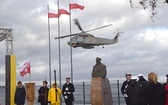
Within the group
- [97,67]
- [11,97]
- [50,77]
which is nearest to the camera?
[97,67]

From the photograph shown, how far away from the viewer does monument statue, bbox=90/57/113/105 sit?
1673cm

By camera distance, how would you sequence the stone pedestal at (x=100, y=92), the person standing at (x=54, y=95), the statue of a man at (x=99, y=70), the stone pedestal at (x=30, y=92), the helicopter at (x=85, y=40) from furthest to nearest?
the helicopter at (x=85, y=40)
the stone pedestal at (x=30, y=92)
the person standing at (x=54, y=95)
the statue of a man at (x=99, y=70)
the stone pedestal at (x=100, y=92)

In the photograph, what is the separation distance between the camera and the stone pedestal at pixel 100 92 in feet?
54.9

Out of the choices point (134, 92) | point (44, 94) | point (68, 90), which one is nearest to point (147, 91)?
point (134, 92)

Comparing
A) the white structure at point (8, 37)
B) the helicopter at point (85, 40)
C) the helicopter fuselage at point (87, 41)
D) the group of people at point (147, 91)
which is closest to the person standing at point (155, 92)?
the group of people at point (147, 91)

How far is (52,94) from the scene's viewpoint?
19828mm

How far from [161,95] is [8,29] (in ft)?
103

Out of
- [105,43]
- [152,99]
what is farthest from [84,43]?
[152,99]

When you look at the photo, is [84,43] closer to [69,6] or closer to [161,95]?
[69,6]

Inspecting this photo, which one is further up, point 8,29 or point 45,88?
point 8,29

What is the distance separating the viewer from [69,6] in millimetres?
27453

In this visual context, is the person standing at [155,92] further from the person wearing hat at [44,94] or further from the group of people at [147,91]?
the person wearing hat at [44,94]

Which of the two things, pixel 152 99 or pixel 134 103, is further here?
pixel 134 103

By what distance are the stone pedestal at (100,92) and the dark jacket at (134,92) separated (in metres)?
1.74
